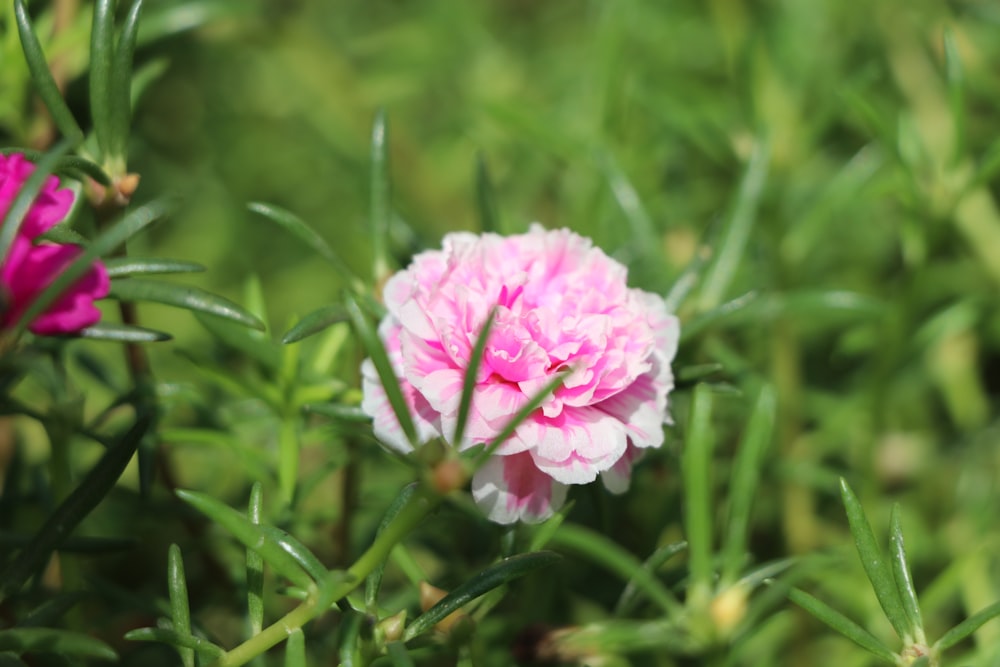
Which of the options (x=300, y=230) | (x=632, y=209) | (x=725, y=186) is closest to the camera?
(x=300, y=230)

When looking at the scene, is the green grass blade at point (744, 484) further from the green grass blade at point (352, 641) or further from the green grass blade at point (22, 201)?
the green grass blade at point (22, 201)

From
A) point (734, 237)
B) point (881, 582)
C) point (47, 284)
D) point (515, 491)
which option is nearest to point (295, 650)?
point (515, 491)

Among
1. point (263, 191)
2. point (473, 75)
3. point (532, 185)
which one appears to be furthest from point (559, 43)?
point (263, 191)

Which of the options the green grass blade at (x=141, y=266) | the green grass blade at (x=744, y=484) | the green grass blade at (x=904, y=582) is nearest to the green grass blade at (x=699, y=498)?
the green grass blade at (x=744, y=484)

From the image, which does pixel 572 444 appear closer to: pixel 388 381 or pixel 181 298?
pixel 388 381

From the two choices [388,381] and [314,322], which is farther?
[314,322]

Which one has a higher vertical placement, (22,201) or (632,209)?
(22,201)

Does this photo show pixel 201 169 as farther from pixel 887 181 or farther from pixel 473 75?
pixel 887 181

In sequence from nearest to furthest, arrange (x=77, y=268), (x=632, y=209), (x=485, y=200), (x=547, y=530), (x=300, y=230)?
(x=77, y=268), (x=547, y=530), (x=300, y=230), (x=485, y=200), (x=632, y=209)
